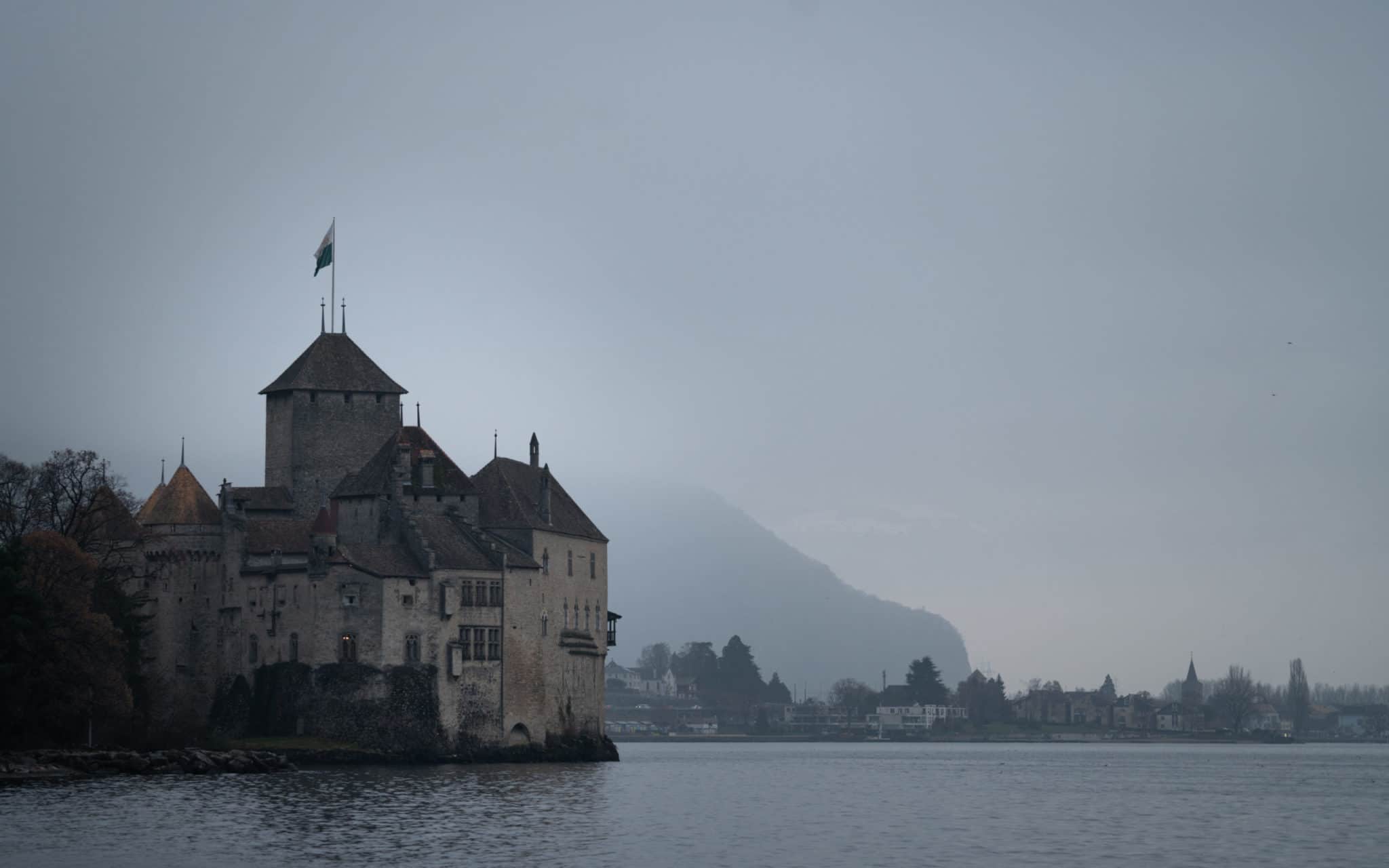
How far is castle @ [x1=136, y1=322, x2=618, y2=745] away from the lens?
93.1 meters

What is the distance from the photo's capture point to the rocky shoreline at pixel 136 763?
79.1 metres

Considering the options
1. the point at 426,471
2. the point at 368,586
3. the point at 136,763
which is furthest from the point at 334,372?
the point at 136,763

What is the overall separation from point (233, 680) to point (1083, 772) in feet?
173

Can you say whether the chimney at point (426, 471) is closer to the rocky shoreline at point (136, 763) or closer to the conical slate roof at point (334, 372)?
the conical slate roof at point (334, 372)

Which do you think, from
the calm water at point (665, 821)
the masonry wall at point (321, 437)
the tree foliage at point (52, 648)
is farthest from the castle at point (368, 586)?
the tree foliage at point (52, 648)

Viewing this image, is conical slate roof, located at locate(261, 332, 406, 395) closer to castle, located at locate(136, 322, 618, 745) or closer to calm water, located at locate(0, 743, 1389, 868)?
castle, located at locate(136, 322, 618, 745)

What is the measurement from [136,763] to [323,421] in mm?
26392

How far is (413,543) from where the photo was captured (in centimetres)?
9575

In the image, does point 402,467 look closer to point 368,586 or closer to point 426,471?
point 426,471

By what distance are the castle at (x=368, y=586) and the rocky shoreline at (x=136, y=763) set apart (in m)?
5.72

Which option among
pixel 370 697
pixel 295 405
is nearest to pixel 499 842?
pixel 370 697

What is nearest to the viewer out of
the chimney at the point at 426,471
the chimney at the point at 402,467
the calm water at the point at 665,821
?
the calm water at the point at 665,821

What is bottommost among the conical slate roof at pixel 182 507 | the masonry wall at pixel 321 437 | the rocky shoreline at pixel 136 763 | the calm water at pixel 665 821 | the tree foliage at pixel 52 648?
the calm water at pixel 665 821

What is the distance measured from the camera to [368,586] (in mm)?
93000
